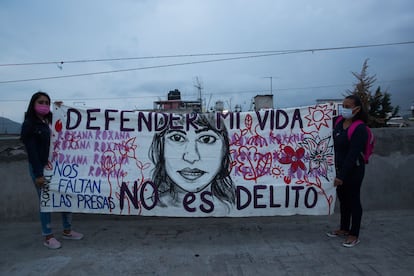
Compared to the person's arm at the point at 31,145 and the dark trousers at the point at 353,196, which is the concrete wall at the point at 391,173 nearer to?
the dark trousers at the point at 353,196

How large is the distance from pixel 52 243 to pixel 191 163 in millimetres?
1886

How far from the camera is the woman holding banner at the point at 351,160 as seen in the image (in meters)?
3.92

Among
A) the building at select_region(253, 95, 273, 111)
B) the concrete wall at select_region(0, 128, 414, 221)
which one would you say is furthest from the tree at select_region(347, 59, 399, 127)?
the concrete wall at select_region(0, 128, 414, 221)

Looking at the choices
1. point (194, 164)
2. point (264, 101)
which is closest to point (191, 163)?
point (194, 164)

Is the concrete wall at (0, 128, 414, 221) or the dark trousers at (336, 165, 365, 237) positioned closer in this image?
the dark trousers at (336, 165, 365, 237)

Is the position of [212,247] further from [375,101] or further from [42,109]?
[375,101]

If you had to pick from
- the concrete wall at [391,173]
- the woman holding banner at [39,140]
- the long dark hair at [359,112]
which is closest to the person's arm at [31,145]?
the woman holding banner at [39,140]

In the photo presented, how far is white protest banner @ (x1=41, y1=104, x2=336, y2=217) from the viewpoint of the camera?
436 cm

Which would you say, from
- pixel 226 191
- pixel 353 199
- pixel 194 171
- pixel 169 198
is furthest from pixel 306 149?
pixel 169 198

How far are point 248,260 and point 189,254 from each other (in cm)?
66

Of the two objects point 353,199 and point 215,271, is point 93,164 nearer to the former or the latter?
point 215,271

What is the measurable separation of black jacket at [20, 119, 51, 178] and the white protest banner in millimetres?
220

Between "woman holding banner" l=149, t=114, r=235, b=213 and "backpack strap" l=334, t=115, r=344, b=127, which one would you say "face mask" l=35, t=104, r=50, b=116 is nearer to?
"woman holding banner" l=149, t=114, r=235, b=213

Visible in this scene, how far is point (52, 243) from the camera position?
4.09 meters
